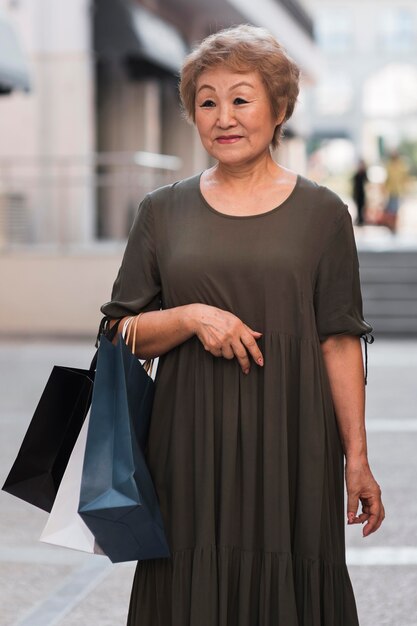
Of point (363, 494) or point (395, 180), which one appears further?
point (395, 180)

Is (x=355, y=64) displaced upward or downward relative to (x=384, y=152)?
upward

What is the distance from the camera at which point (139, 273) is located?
313 cm

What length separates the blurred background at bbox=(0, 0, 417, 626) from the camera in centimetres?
537

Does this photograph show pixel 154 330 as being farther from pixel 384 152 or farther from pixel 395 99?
pixel 395 99

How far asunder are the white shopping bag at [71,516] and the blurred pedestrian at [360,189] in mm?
27077

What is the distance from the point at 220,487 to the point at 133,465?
31 cm

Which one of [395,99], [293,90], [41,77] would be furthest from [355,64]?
[293,90]

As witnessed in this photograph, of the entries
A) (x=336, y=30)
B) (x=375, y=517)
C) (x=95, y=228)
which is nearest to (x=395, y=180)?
(x=95, y=228)

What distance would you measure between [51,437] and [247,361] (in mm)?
516

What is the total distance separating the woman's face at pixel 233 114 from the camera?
297cm

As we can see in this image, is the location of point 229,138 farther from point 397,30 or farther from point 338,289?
point 397,30

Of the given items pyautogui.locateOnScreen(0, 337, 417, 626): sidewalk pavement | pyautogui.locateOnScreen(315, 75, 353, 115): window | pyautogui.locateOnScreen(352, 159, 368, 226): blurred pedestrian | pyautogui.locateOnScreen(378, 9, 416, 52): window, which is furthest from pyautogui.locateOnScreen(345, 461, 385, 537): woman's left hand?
pyautogui.locateOnScreen(378, 9, 416, 52): window

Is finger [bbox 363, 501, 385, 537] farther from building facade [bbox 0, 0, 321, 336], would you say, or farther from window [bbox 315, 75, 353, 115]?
window [bbox 315, 75, 353, 115]

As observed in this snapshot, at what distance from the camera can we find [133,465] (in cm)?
280
